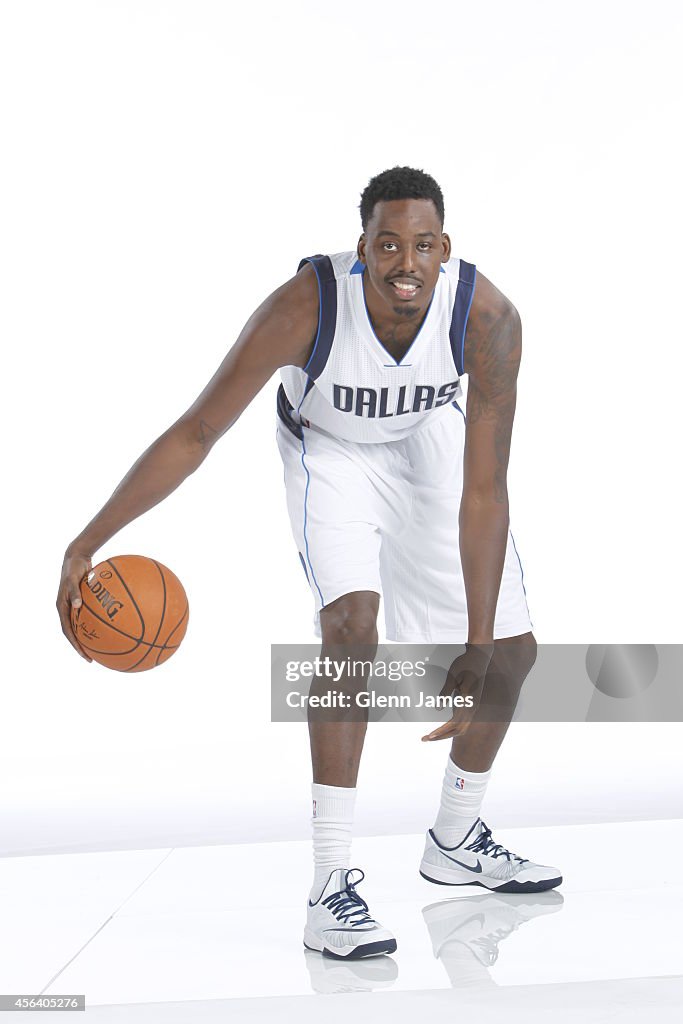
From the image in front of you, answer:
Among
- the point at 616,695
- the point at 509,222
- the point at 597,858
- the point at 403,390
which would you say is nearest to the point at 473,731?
the point at 597,858

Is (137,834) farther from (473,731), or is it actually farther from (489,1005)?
(489,1005)

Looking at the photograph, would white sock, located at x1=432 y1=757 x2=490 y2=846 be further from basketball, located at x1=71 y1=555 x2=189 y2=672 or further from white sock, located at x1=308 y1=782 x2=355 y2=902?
basketball, located at x1=71 y1=555 x2=189 y2=672

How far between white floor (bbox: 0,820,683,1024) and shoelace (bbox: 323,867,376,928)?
119mm

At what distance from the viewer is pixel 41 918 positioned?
3.54 meters

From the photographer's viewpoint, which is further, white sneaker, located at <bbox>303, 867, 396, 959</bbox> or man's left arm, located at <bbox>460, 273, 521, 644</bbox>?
man's left arm, located at <bbox>460, 273, 521, 644</bbox>

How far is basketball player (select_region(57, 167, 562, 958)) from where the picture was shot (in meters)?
3.26

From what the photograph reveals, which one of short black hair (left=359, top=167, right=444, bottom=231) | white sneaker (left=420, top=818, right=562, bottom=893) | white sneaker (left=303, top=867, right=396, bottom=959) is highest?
short black hair (left=359, top=167, right=444, bottom=231)

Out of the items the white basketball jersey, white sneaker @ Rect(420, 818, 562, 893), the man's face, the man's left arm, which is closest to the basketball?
the white basketball jersey

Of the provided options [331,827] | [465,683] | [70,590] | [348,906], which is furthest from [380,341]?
[348,906]

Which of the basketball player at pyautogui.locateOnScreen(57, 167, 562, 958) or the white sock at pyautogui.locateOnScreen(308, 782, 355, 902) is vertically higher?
the basketball player at pyautogui.locateOnScreen(57, 167, 562, 958)

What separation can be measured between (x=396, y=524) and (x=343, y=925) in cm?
120

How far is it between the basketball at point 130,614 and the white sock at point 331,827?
57 cm

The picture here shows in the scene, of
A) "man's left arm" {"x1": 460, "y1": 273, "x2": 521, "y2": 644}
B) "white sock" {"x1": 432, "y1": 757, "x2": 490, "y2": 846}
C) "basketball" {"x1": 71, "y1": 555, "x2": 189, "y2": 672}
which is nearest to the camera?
"basketball" {"x1": 71, "y1": 555, "x2": 189, "y2": 672}

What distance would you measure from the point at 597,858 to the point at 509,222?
4.43 m
